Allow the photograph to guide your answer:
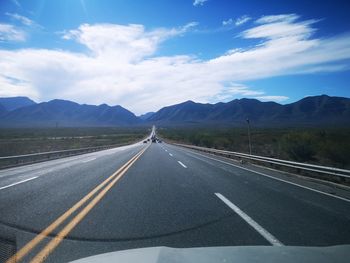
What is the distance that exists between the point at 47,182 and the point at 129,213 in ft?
19.8

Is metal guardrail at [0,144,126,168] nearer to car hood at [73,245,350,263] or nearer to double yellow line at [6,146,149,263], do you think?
double yellow line at [6,146,149,263]

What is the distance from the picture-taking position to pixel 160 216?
7.24 metres

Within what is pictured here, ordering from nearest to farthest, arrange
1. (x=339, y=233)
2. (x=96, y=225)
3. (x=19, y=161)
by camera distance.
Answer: (x=339, y=233) < (x=96, y=225) < (x=19, y=161)

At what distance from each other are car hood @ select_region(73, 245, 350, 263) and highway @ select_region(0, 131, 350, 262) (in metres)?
0.92

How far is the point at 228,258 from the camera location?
3.91m

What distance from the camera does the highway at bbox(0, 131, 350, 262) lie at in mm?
5395

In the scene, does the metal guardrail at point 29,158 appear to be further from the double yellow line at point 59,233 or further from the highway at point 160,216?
the double yellow line at point 59,233

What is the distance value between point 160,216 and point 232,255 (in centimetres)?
335

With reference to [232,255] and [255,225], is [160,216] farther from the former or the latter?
[232,255]

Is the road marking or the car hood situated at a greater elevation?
the car hood

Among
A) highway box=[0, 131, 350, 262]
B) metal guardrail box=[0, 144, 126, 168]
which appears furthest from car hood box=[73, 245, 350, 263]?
metal guardrail box=[0, 144, 126, 168]

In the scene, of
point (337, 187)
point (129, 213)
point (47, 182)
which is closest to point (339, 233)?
point (129, 213)

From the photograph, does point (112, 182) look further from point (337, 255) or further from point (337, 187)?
point (337, 255)

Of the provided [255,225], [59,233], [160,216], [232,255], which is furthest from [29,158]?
[232,255]
